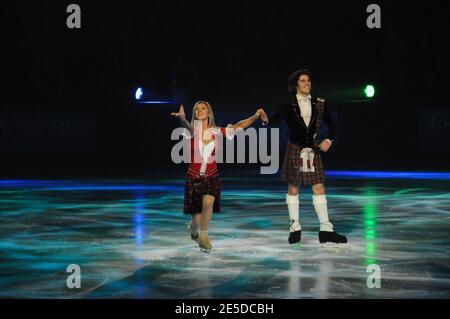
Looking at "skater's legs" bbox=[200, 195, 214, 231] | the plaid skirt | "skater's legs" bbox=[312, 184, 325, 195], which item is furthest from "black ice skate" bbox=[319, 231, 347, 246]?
"skater's legs" bbox=[200, 195, 214, 231]

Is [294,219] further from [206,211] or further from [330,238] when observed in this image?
[206,211]

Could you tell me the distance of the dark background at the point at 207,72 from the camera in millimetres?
28031

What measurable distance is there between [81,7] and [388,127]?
1107 cm

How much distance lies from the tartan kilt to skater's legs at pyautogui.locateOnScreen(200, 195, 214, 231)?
2.2 inches

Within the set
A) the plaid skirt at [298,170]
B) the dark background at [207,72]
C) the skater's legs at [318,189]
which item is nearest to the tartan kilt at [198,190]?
the plaid skirt at [298,170]

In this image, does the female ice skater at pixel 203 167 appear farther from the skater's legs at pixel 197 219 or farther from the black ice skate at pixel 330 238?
the black ice skate at pixel 330 238

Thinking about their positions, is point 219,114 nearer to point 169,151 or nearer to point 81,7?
point 169,151

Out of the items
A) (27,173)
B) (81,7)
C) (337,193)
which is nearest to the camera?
(337,193)

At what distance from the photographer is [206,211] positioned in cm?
941

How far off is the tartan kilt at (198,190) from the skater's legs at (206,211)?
6 cm

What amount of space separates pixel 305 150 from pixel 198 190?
1.29m

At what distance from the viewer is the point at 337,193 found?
17172 mm

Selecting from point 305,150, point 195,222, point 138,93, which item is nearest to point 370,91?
point 138,93
